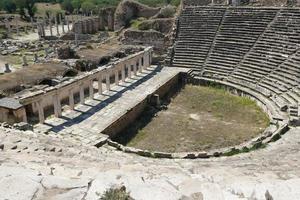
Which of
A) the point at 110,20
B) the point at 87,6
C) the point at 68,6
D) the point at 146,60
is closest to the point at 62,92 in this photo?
the point at 146,60

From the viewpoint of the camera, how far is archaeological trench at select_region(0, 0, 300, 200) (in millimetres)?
5980

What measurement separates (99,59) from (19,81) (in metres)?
7.31

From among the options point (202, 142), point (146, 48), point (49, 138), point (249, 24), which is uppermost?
point (249, 24)

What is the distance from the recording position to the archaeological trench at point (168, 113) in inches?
235

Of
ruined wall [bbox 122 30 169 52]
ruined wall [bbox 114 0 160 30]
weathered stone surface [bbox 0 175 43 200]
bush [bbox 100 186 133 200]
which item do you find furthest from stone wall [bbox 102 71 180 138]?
ruined wall [bbox 114 0 160 30]

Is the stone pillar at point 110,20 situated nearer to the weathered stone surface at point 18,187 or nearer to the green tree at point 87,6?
the green tree at point 87,6

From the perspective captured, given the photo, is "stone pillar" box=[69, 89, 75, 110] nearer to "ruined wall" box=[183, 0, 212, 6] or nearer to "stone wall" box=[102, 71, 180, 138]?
"stone wall" box=[102, 71, 180, 138]

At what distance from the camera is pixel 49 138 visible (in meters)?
13.8

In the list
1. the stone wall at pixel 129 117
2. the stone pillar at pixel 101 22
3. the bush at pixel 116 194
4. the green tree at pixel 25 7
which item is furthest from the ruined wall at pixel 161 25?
the green tree at pixel 25 7

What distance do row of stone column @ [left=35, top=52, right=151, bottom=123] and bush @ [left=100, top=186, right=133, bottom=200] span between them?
12260 mm

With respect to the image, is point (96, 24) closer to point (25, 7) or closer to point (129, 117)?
point (25, 7)

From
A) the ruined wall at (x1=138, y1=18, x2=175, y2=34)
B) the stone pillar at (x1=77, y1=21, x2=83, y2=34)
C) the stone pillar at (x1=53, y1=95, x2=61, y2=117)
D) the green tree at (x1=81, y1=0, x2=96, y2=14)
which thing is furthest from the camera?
the green tree at (x1=81, y1=0, x2=96, y2=14)

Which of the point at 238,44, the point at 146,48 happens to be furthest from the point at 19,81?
the point at 238,44

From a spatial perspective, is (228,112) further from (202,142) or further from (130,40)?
(130,40)
